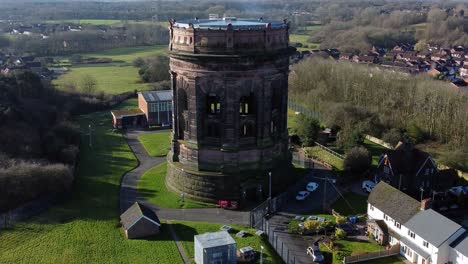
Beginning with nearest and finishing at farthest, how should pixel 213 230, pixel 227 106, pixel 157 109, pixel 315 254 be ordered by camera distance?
pixel 315 254
pixel 213 230
pixel 227 106
pixel 157 109

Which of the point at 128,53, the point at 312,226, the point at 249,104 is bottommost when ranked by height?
the point at 312,226

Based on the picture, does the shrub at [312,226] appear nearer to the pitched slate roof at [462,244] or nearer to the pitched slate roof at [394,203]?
the pitched slate roof at [394,203]

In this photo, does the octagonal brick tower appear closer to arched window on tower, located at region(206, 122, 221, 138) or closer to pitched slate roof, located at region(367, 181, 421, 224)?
arched window on tower, located at region(206, 122, 221, 138)

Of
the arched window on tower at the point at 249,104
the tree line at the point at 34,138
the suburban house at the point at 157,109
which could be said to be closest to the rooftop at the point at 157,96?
the suburban house at the point at 157,109

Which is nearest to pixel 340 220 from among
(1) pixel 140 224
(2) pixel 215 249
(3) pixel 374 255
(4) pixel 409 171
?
(3) pixel 374 255

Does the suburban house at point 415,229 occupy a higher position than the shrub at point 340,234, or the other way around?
the suburban house at point 415,229

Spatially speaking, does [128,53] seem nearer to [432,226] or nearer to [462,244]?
[432,226]

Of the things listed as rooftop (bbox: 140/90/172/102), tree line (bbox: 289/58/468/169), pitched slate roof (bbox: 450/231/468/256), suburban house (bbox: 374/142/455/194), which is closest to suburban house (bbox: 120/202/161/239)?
pitched slate roof (bbox: 450/231/468/256)

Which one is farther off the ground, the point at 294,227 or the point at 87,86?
the point at 87,86
